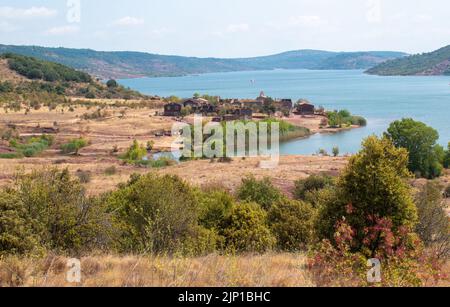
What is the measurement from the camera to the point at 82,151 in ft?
165

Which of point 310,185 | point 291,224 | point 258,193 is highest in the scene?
point 291,224

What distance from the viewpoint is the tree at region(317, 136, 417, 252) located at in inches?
404

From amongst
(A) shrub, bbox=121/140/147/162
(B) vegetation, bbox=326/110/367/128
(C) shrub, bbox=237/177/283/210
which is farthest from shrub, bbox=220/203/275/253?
(B) vegetation, bbox=326/110/367/128

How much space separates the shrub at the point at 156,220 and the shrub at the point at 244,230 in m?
1.31

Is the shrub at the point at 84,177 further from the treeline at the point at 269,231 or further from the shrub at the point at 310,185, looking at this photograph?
the treeline at the point at 269,231

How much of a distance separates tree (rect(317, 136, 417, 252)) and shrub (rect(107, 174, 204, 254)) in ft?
13.1

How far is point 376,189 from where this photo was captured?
10.3m

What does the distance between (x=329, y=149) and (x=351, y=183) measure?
1912 inches

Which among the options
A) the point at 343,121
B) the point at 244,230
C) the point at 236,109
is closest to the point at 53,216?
the point at 244,230

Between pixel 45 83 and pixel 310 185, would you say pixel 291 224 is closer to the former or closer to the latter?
pixel 310 185

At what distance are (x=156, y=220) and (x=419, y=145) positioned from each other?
41.4 meters

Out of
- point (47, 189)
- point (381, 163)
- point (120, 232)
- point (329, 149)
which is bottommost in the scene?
point (329, 149)

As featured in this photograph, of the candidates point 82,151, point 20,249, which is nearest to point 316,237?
point 20,249
